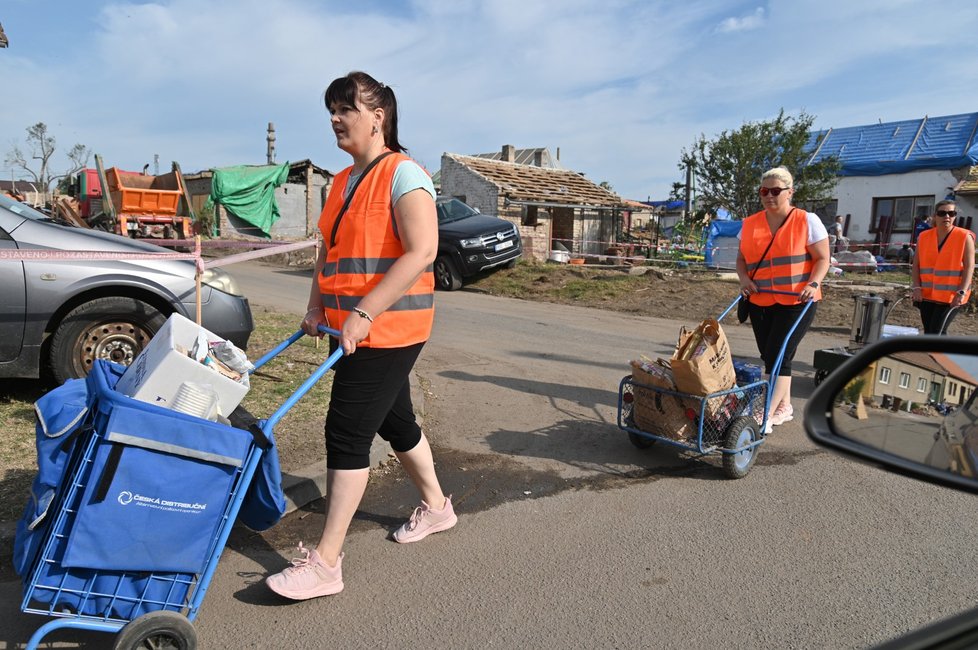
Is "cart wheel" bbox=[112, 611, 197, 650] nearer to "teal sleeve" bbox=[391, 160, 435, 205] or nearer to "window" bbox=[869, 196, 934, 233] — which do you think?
"teal sleeve" bbox=[391, 160, 435, 205]

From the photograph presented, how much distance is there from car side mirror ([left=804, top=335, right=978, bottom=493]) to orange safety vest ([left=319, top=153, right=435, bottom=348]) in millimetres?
1765

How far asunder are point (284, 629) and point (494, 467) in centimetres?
206

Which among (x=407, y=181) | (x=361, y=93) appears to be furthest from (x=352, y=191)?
(x=361, y=93)

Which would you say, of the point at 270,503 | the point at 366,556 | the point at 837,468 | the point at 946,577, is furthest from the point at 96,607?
the point at 837,468

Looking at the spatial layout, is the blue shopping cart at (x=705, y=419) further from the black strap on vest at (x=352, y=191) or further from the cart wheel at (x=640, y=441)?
the black strap on vest at (x=352, y=191)

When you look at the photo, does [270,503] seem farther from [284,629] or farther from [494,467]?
[494,467]

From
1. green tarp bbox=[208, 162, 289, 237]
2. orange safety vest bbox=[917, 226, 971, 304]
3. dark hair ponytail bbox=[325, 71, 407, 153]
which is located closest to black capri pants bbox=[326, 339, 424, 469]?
dark hair ponytail bbox=[325, 71, 407, 153]

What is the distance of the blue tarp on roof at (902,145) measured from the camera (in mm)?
26078

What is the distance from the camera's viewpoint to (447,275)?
15125 millimetres

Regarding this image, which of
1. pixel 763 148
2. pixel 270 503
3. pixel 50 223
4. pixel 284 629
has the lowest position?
pixel 284 629

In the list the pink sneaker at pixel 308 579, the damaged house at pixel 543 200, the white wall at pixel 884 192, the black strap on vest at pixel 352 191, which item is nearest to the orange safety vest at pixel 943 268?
the black strap on vest at pixel 352 191

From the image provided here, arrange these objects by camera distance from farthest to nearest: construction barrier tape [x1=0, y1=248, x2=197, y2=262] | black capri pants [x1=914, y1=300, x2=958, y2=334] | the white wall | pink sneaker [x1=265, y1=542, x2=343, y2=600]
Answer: the white wall, black capri pants [x1=914, y1=300, x2=958, y2=334], construction barrier tape [x1=0, y1=248, x2=197, y2=262], pink sneaker [x1=265, y1=542, x2=343, y2=600]

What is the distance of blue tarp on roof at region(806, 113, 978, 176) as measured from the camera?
85.6ft

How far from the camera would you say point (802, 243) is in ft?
16.5
